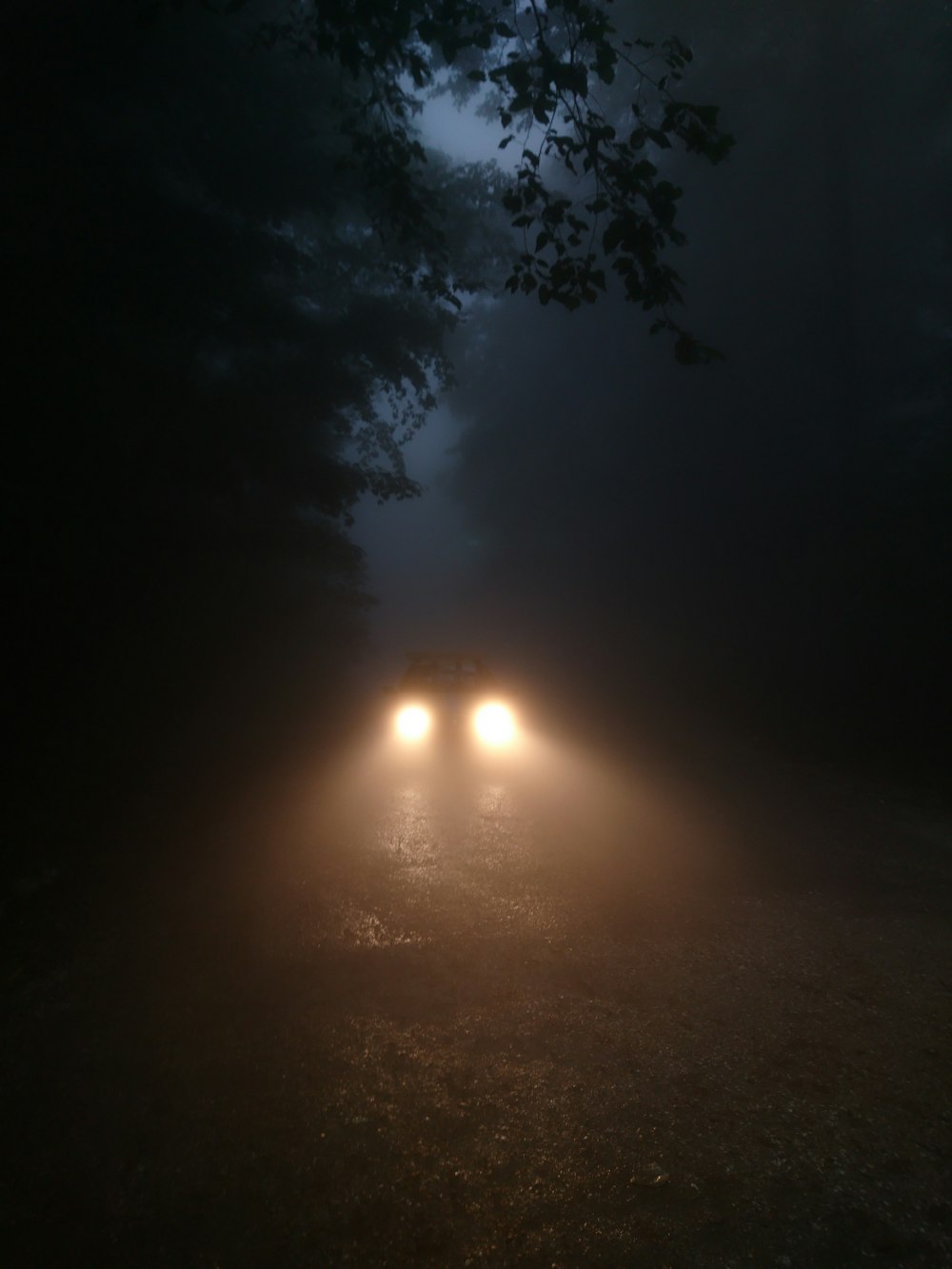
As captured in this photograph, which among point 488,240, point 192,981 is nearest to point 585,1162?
point 192,981

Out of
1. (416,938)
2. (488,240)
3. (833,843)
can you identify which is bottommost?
(416,938)

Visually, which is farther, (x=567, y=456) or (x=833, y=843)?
(x=567, y=456)

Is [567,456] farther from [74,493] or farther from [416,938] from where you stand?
[416,938]

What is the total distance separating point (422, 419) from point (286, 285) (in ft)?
14.0

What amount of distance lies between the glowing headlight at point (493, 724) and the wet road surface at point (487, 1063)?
5862 millimetres

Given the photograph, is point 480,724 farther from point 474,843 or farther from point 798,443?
point 798,443

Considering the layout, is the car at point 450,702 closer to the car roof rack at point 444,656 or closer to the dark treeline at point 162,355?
the car roof rack at point 444,656

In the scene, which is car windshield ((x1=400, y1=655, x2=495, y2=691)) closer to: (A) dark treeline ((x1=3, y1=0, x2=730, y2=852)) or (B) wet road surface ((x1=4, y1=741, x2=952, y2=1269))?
(A) dark treeline ((x1=3, y1=0, x2=730, y2=852))

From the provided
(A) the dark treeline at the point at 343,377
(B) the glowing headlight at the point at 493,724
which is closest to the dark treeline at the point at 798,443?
(A) the dark treeline at the point at 343,377

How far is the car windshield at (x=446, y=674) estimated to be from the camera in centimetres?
1107

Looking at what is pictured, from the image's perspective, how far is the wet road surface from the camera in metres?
1.75

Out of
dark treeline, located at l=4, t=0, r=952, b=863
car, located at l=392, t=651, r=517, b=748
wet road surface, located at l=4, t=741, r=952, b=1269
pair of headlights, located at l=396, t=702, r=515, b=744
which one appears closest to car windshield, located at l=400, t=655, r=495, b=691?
car, located at l=392, t=651, r=517, b=748

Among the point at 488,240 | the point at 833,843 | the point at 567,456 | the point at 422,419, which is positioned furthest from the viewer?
the point at 567,456

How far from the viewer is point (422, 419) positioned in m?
14.7
